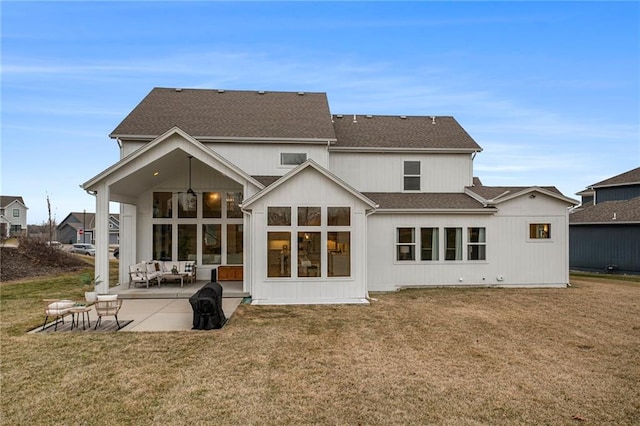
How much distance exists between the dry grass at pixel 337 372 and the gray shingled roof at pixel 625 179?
732 inches

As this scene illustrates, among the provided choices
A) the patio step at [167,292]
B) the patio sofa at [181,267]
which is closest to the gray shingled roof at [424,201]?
the patio step at [167,292]

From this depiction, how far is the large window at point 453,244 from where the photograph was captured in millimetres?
12867

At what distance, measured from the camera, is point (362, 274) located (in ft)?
33.5

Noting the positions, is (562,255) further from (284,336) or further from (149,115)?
(149,115)

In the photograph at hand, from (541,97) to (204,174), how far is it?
24.3 meters

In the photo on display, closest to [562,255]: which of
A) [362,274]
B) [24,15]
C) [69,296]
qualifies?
[362,274]

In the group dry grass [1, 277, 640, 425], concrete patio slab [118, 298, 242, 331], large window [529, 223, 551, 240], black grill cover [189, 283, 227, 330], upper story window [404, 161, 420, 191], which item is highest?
upper story window [404, 161, 420, 191]

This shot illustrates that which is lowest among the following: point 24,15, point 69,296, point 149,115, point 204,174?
point 69,296

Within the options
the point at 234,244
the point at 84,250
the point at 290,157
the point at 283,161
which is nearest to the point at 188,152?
the point at 283,161

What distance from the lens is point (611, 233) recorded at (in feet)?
62.4

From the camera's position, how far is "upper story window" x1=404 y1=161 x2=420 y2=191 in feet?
48.1

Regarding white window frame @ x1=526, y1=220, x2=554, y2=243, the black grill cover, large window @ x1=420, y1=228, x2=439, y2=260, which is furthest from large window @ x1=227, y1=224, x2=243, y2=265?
white window frame @ x1=526, y1=220, x2=554, y2=243

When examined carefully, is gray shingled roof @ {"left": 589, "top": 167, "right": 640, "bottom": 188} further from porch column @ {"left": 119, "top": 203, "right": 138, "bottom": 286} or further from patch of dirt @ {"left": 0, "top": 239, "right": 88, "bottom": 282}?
patch of dirt @ {"left": 0, "top": 239, "right": 88, "bottom": 282}

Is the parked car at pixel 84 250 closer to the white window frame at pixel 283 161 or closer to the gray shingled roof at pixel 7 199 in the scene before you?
the gray shingled roof at pixel 7 199
